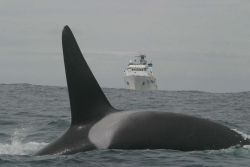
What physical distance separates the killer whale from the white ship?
351ft

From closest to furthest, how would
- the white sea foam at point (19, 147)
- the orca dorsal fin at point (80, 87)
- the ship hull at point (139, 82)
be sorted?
1. the orca dorsal fin at point (80, 87)
2. the white sea foam at point (19, 147)
3. the ship hull at point (139, 82)

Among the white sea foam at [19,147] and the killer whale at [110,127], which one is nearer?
the killer whale at [110,127]

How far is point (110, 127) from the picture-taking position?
13031mm

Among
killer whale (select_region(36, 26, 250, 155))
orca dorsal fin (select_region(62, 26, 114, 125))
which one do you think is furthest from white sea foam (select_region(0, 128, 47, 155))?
orca dorsal fin (select_region(62, 26, 114, 125))

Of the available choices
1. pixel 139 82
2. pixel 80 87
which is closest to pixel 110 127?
pixel 80 87

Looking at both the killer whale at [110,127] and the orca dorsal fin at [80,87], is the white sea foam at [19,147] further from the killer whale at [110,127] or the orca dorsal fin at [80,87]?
the orca dorsal fin at [80,87]

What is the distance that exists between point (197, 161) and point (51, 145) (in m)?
3.54

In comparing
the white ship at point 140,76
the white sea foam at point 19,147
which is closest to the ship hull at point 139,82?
the white ship at point 140,76

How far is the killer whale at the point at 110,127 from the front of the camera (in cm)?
1289

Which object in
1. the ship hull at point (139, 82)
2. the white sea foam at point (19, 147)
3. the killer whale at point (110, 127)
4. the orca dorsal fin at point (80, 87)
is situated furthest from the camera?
the ship hull at point (139, 82)

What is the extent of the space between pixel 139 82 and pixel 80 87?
109896 mm

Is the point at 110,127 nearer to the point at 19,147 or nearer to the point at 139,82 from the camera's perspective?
the point at 19,147

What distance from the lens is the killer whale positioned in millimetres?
12891

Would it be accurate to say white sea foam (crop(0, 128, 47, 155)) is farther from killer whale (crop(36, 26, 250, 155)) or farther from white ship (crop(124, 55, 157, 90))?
white ship (crop(124, 55, 157, 90))
